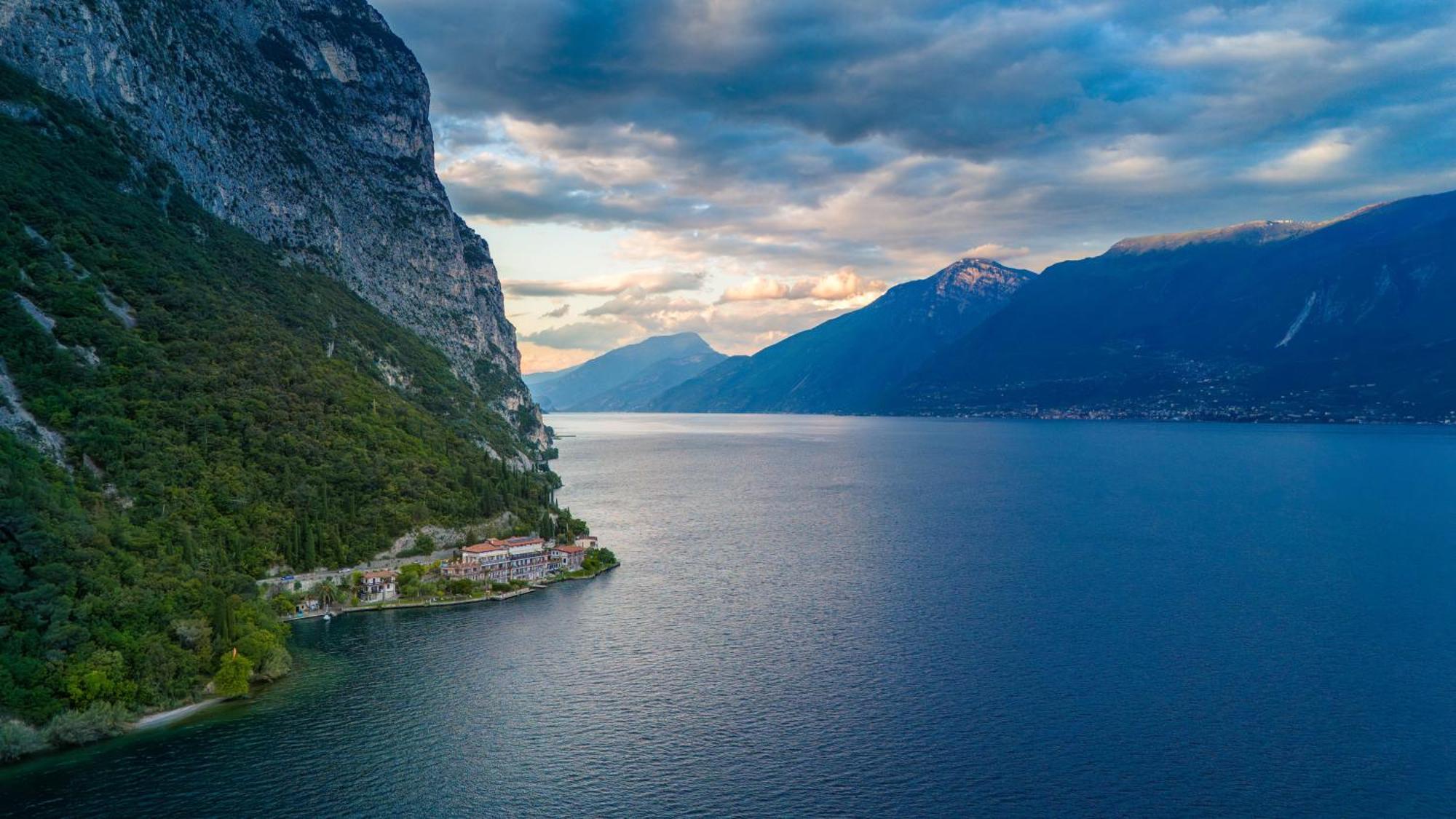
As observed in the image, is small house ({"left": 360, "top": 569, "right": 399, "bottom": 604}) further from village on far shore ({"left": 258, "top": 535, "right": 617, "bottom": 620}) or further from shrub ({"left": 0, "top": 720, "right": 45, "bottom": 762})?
shrub ({"left": 0, "top": 720, "right": 45, "bottom": 762})

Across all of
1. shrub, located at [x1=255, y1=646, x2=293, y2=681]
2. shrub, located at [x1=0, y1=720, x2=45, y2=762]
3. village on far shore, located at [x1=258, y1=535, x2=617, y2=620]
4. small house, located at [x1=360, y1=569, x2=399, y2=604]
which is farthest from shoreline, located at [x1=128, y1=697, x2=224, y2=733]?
small house, located at [x1=360, y1=569, x2=399, y2=604]

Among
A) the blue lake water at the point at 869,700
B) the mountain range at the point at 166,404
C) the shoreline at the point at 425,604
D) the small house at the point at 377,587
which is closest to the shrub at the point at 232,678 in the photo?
the mountain range at the point at 166,404

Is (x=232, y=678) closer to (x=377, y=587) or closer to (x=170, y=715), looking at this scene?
(x=170, y=715)

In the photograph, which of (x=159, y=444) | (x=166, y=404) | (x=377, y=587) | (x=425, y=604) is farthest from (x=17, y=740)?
(x=166, y=404)

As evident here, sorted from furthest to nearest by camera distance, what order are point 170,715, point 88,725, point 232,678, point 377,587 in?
point 377,587, point 232,678, point 170,715, point 88,725

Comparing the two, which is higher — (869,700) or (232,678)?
(232,678)

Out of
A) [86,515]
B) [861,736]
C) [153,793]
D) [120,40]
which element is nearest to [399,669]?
[153,793]

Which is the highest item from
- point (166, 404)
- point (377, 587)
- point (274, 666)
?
point (166, 404)

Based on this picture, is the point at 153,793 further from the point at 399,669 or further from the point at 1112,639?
the point at 1112,639
